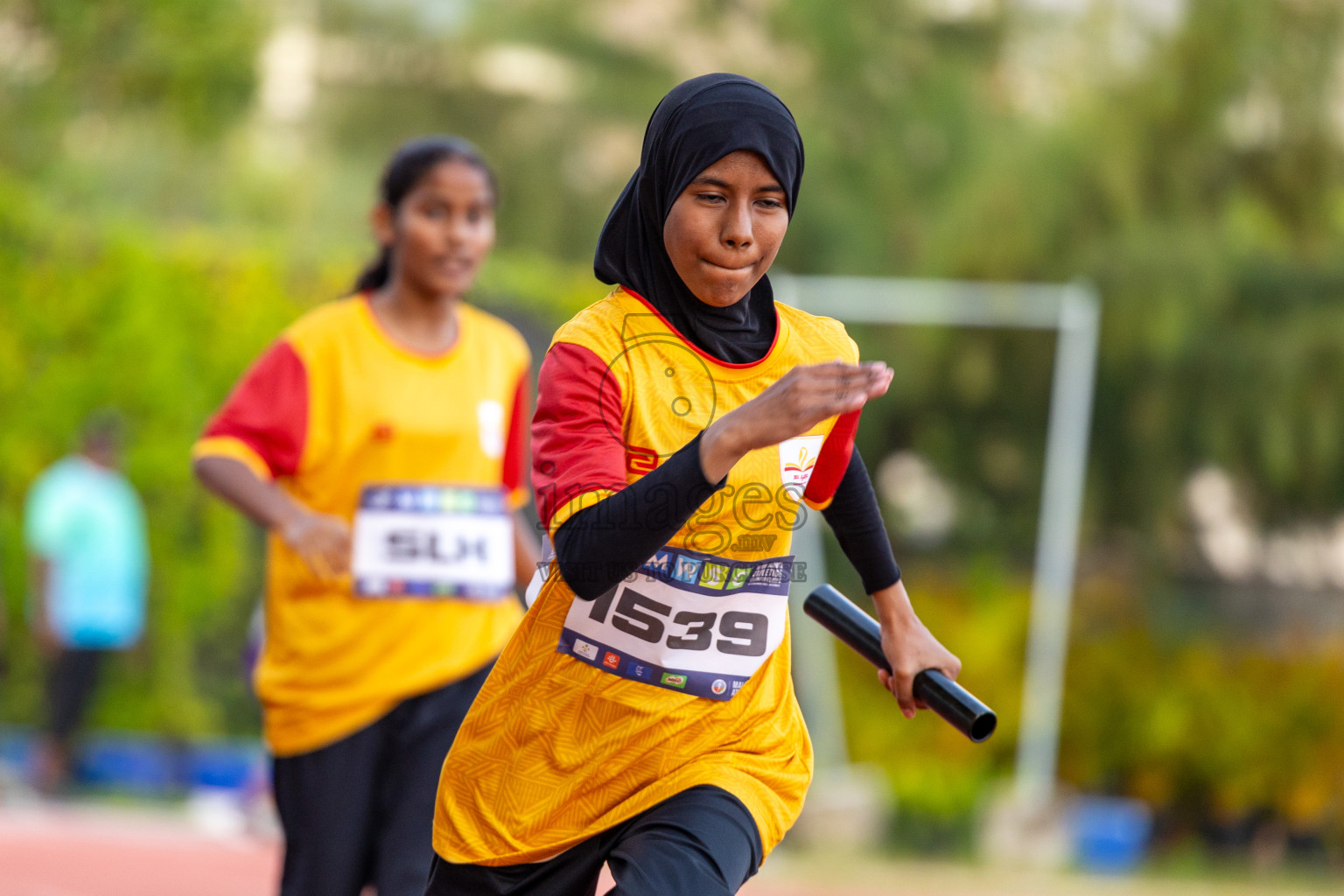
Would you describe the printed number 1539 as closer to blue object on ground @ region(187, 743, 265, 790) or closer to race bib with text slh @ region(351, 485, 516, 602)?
race bib with text slh @ region(351, 485, 516, 602)

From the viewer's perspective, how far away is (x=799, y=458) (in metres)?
2.75

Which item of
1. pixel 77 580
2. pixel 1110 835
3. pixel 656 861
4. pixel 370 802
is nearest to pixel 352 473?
pixel 370 802

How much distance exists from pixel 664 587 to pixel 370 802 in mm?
1597

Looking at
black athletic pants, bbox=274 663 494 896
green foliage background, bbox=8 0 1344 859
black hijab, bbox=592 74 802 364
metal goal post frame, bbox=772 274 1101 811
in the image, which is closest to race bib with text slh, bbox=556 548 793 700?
black hijab, bbox=592 74 802 364

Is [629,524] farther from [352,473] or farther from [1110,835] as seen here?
[1110,835]

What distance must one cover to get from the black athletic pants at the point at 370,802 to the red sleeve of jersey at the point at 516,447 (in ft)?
2.02

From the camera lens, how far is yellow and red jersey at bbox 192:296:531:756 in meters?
4.09

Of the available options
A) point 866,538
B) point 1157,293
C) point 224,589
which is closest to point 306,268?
point 224,589

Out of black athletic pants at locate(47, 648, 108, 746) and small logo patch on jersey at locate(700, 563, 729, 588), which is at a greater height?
small logo patch on jersey at locate(700, 563, 729, 588)

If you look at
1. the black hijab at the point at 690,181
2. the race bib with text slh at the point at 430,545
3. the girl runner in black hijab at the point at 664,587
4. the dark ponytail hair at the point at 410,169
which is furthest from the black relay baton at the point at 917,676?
the dark ponytail hair at the point at 410,169

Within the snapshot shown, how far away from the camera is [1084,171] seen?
13.5 m

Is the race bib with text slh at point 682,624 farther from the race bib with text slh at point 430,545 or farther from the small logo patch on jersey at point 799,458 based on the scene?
the race bib with text slh at point 430,545

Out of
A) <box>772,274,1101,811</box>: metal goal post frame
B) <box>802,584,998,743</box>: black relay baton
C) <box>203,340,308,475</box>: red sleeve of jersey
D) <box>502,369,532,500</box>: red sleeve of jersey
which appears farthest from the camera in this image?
<box>772,274,1101,811</box>: metal goal post frame

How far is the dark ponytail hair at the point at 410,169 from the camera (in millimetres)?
4516
